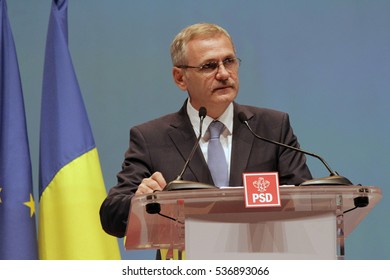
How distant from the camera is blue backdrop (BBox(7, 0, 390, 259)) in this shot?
4352 millimetres

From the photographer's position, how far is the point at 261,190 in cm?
221

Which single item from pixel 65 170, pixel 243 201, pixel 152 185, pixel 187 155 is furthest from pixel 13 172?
pixel 243 201

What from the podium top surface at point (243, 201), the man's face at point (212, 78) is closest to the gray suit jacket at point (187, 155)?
the man's face at point (212, 78)

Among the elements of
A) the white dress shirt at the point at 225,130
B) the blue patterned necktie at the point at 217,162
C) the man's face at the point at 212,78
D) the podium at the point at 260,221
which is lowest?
the podium at the point at 260,221

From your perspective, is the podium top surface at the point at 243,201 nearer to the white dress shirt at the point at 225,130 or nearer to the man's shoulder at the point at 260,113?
the white dress shirt at the point at 225,130

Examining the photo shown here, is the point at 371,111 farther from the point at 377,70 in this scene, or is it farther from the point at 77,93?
the point at 77,93

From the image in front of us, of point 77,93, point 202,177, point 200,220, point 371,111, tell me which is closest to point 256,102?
point 371,111

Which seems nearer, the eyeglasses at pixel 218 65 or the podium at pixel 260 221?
the podium at pixel 260 221

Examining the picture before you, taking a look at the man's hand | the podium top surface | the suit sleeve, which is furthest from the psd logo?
the suit sleeve

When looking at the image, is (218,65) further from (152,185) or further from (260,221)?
(260,221)

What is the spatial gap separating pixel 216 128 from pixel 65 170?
111 cm

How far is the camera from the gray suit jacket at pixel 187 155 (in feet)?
10.3

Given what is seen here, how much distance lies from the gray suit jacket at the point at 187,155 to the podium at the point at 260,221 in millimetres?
768

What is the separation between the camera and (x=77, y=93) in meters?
4.13
